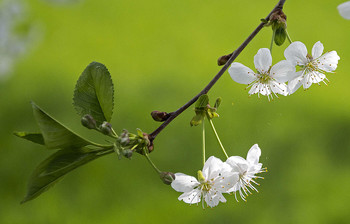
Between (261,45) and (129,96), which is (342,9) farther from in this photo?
(261,45)

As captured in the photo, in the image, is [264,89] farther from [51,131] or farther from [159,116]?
[51,131]

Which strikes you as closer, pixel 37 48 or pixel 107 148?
pixel 107 148

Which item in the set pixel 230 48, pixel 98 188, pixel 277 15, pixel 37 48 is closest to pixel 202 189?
pixel 277 15

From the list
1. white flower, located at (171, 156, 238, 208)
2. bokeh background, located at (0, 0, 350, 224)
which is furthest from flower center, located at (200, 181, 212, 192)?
bokeh background, located at (0, 0, 350, 224)

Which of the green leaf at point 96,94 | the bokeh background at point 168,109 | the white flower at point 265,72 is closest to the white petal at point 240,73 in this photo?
the white flower at point 265,72

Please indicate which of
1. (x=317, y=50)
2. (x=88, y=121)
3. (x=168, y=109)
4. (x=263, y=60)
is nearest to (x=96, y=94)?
(x=88, y=121)

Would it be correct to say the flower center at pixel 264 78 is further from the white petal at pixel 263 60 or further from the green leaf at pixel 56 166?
the green leaf at pixel 56 166
